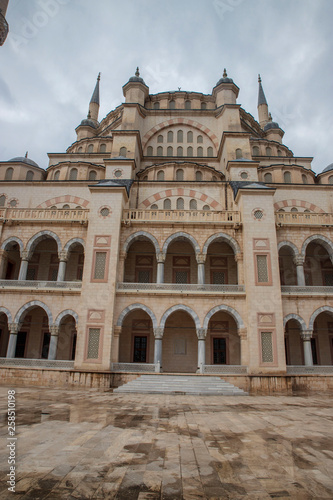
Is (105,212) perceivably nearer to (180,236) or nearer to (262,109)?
(180,236)

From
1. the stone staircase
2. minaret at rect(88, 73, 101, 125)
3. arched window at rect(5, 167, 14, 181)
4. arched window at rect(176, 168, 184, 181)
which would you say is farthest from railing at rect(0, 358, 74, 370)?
minaret at rect(88, 73, 101, 125)

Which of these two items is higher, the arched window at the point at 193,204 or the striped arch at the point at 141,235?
the arched window at the point at 193,204

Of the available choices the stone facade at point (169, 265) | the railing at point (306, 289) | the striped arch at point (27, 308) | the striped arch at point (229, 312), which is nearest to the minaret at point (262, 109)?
the stone facade at point (169, 265)

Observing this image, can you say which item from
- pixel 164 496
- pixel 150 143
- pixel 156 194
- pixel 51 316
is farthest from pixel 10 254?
pixel 164 496

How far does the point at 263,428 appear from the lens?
7.09 metres

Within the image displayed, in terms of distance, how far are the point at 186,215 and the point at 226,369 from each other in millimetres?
9201

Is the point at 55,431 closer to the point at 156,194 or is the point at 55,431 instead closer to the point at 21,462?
the point at 21,462

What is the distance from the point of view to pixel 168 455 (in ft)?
16.4

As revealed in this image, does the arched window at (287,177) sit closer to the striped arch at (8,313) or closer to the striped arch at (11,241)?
the striped arch at (11,241)

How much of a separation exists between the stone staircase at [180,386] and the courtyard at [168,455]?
232 inches

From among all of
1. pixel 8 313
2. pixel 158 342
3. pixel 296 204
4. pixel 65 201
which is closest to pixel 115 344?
pixel 158 342

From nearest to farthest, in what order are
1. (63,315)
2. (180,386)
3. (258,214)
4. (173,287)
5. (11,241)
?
(180,386) < (63,315) < (173,287) < (258,214) < (11,241)

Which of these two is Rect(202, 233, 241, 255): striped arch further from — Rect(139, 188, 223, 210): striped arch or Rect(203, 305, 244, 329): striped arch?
Rect(139, 188, 223, 210): striped arch

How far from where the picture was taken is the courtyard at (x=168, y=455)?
373 centimetres
